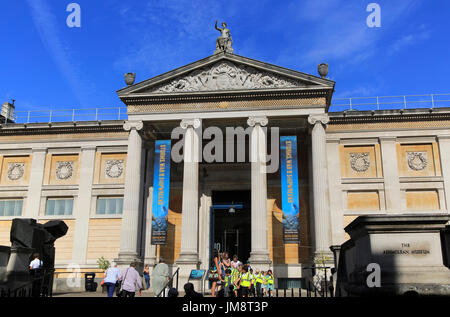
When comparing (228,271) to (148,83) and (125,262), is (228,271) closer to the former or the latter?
(125,262)

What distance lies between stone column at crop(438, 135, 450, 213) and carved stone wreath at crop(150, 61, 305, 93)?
415 inches

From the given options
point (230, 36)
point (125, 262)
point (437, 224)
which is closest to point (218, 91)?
point (230, 36)

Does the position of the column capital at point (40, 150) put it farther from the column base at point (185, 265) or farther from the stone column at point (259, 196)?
the stone column at point (259, 196)

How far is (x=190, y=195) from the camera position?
25.0 m

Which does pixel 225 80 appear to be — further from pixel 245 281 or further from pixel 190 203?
pixel 245 281

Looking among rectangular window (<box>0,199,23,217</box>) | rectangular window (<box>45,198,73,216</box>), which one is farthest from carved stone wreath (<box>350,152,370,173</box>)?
rectangular window (<box>0,199,23,217</box>)

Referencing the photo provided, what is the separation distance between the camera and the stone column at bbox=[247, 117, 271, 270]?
23.5m

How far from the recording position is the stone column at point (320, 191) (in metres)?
23.5

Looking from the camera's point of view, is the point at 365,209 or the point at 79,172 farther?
the point at 79,172

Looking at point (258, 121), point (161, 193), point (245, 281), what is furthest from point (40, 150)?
point (245, 281)

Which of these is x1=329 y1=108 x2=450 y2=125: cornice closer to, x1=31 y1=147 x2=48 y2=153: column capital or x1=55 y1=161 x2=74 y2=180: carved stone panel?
x1=55 y1=161 x2=74 y2=180: carved stone panel

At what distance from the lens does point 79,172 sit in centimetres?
3075

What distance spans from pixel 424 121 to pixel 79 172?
77.1 ft

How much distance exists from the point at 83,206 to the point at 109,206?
176cm
